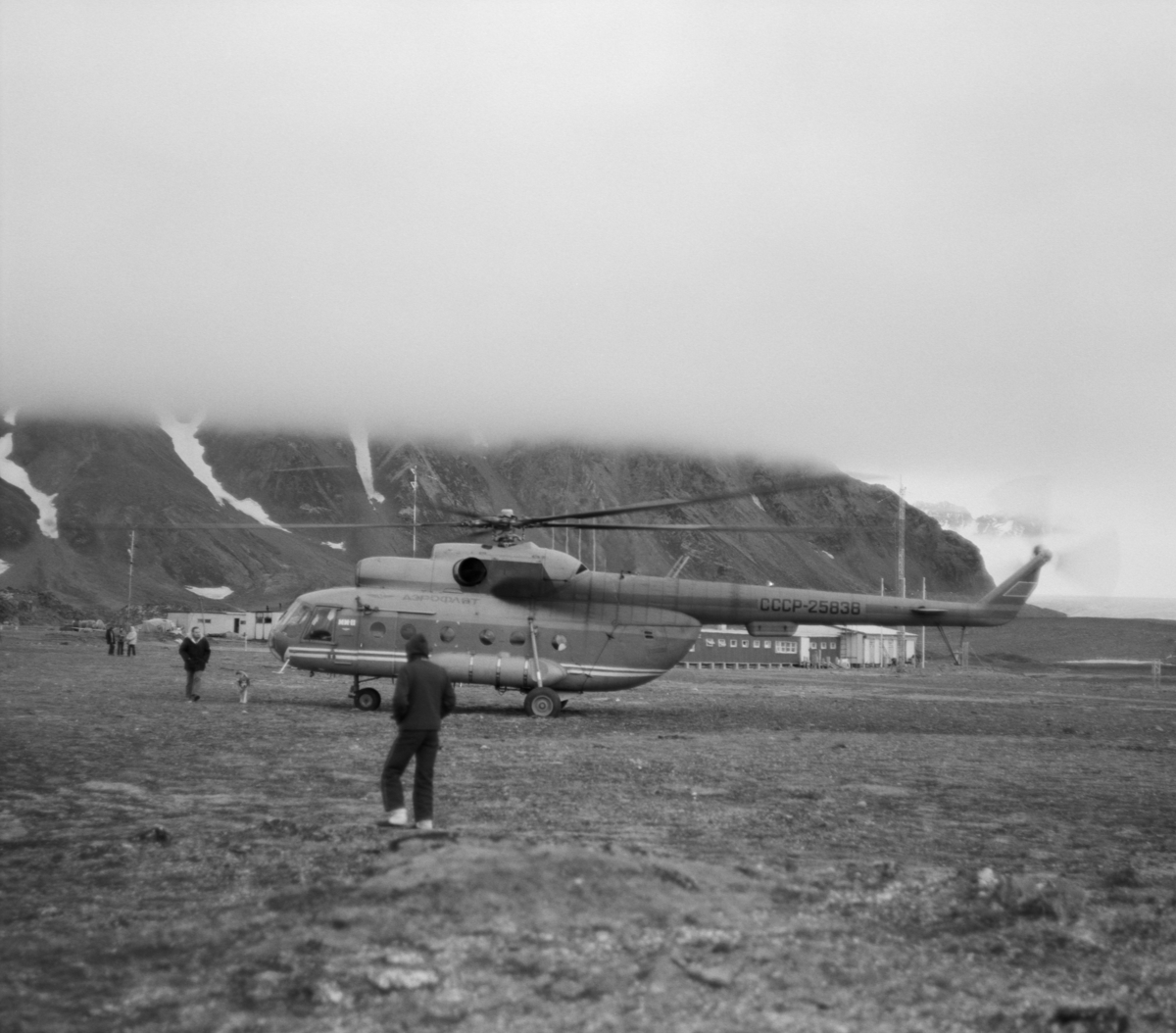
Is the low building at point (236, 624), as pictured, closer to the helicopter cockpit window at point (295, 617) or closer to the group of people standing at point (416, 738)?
the helicopter cockpit window at point (295, 617)

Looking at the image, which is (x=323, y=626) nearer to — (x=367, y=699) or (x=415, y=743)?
(x=367, y=699)

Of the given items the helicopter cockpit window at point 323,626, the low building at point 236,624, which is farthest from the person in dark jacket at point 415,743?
the low building at point 236,624

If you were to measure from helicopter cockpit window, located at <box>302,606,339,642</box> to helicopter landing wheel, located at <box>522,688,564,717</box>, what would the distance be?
15.5 ft

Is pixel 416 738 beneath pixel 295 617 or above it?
beneath

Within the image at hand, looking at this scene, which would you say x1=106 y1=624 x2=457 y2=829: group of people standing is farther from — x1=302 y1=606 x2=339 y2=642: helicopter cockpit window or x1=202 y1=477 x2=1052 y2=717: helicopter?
x1=302 y1=606 x2=339 y2=642: helicopter cockpit window

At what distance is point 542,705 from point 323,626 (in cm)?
530

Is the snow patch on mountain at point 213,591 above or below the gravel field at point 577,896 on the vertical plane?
above

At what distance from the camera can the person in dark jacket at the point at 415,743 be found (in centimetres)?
989

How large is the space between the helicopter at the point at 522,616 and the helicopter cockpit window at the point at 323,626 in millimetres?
23

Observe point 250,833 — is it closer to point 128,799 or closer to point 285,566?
point 128,799

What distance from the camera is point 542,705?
25.2 m

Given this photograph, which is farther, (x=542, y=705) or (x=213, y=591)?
(x=213, y=591)

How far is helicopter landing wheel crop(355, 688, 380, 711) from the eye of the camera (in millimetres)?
25953

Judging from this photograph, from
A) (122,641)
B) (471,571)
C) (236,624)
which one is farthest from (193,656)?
(236,624)
